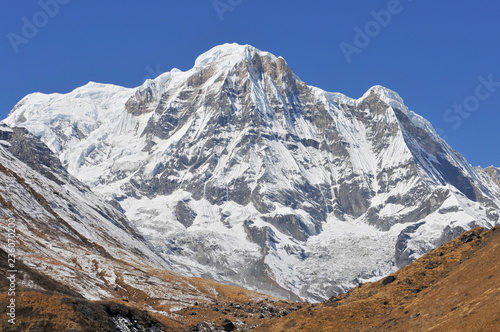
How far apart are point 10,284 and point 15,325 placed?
7.15 metres

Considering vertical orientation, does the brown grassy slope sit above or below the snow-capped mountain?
below

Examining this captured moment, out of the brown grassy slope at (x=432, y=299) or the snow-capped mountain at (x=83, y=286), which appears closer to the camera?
the brown grassy slope at (x=432, y=299)

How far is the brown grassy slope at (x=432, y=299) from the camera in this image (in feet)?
171

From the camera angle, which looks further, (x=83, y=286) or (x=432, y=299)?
(x=83, y=286)

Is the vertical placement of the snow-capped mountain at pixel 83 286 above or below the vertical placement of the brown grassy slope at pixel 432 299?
above

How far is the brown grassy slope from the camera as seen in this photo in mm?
52156

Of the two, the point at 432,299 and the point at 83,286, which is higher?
the point at 83,286

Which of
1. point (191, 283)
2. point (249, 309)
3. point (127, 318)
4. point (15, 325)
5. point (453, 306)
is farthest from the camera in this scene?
point (191, 283)

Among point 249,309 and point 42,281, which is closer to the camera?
point 42,281

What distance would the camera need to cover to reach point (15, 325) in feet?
170

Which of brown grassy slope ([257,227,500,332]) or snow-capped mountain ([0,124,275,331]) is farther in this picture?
snow-capped mountain ([0,124,275,331])

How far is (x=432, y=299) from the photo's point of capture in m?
60.6

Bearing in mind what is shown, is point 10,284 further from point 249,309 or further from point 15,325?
point 249,309

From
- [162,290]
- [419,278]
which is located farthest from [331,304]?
[162,290]
